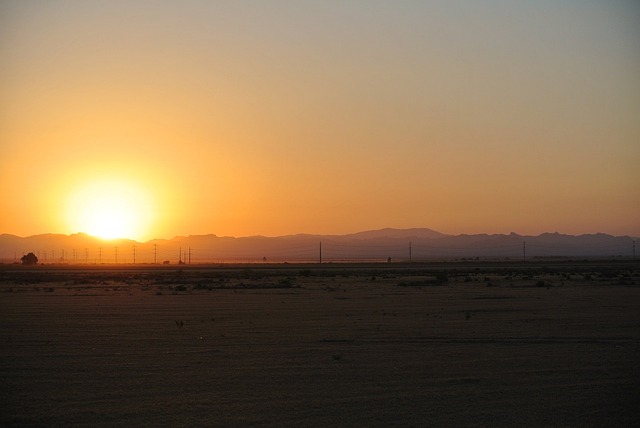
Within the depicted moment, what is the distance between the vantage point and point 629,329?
71.5 ft

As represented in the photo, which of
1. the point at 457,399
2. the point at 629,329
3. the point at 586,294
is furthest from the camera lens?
the point at 586,294

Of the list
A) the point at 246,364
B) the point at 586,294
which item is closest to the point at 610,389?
the point at 246,364

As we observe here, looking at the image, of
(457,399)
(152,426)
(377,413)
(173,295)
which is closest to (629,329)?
(457,399)

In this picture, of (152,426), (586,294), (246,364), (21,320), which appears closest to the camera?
(152,426)

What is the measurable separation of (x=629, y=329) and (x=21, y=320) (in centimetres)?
2113

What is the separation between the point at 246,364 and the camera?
15.7 meters

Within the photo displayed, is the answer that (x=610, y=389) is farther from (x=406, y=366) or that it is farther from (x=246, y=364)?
(x=246, y=364)

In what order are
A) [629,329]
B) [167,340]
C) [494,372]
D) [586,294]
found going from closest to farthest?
A: 1. [494,372]
2. [167,340]
3. [629,329]
4. [586,294]

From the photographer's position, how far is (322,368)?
15.2 metres

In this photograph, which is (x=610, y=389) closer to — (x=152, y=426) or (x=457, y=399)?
(x=457, y=399)

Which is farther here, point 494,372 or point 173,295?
point 173,295

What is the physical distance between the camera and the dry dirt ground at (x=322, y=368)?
1133 cm

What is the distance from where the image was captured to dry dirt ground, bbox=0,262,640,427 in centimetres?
1133

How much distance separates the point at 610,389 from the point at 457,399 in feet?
10.2
